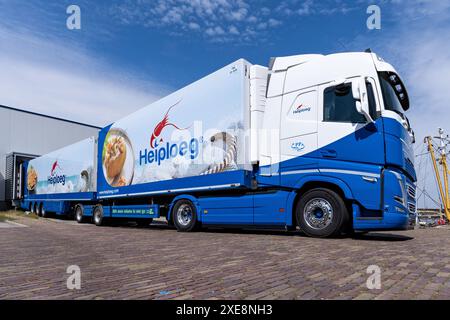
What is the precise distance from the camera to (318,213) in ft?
24.3

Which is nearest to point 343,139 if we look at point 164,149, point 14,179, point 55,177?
point 164,149

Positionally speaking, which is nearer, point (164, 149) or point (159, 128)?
point (164, 149)

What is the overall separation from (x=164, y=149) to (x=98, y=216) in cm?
575

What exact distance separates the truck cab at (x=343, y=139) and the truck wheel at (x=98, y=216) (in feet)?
28.1

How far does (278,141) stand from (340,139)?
56.5 inches

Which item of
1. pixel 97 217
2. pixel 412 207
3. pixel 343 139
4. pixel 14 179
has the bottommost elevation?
pixel 97 217

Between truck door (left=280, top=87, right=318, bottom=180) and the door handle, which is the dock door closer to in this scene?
truck door (left=280, top=87, right=318, bottom=180)

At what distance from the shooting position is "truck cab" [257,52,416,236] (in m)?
6.85

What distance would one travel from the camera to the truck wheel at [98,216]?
14695mm

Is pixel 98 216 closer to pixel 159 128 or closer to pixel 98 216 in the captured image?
pixel 98 216

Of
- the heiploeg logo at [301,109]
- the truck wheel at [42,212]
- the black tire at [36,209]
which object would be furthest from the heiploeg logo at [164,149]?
the black tire at [36,209]

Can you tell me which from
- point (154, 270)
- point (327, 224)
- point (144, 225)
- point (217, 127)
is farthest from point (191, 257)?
point (144, 225)

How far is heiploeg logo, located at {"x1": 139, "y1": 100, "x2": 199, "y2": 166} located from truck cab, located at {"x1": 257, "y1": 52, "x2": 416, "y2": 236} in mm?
2199
